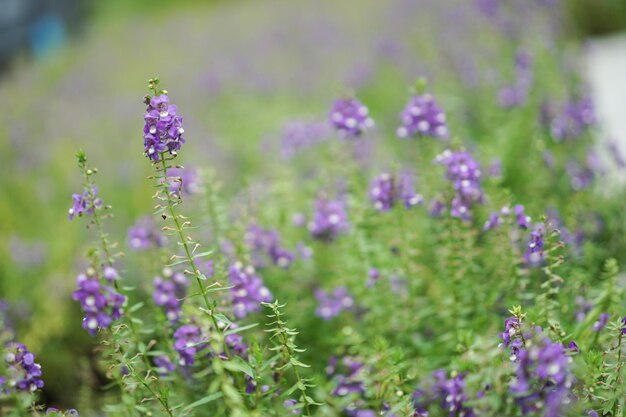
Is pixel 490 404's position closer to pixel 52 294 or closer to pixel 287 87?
pixel 52 294

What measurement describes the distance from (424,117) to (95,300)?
164 centimetres

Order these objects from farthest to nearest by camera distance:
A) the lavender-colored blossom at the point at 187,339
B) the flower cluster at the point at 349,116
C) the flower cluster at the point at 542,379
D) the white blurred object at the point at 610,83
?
the white blurred object at the point at 610,83, the flower cluster at the point at 349,116, the lavender-colored blossom at the point at 187,339, the flower cluster at the point at 542,379

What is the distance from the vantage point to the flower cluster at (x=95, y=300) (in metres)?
1.86

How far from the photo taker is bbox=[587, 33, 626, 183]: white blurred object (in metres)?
5.53

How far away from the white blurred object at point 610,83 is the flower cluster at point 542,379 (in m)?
2.99

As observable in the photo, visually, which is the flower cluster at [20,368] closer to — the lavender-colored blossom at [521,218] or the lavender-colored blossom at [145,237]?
the lavender-colored blossom at [145,237]

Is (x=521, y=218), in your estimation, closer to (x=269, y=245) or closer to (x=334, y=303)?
(x=334, y=303)

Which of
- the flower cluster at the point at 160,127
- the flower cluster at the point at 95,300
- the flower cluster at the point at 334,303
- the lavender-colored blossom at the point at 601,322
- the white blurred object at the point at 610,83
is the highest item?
the flower cluster at the point at 160,127

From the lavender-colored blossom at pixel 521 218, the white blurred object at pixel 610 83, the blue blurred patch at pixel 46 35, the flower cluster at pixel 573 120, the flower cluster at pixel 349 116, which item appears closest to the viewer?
the lavender-colored blossom at pixel 521 218

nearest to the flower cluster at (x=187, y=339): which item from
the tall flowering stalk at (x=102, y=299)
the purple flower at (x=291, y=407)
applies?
the tall flowering stalk at (x=102, y=299)

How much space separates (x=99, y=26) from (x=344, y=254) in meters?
13.0

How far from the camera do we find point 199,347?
229 cm

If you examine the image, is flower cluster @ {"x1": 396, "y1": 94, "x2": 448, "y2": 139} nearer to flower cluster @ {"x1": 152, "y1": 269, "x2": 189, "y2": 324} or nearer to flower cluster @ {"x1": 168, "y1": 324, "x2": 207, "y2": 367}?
flower cluster @ {"x1": 152, "y1": 269, "x2": 189, "y2": 324}

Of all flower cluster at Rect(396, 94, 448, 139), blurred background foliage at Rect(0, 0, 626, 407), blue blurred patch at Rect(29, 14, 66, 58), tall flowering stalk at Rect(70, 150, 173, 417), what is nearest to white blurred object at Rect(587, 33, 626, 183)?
blurred background foliage at Rect(0, 0, 626, 407)
